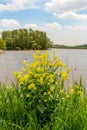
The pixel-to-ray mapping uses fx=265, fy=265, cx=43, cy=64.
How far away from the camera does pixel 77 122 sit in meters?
3.61

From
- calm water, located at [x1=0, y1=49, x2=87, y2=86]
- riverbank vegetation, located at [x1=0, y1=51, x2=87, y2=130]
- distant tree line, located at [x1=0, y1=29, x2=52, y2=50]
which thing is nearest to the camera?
riverbank vegetation, located at [x1=0, y1=51, x2=87, y2=130]

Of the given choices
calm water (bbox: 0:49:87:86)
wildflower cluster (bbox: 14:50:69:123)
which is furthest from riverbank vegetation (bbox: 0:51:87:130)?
calm water (bbox: 0:49:87:86)

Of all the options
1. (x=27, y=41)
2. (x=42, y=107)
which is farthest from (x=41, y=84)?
(x=27, y=41)

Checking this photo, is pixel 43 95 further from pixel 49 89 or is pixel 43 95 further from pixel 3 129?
pixel 3 129

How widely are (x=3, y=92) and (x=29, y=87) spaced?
1.30m

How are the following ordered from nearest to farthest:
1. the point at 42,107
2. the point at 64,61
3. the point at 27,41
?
the point at 42,107 < the point at 27,41 < the point at 64,61

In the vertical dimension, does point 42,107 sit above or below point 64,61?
above

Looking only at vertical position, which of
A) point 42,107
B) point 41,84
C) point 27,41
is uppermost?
point 27,41

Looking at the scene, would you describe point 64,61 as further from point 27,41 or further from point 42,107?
point 42,107

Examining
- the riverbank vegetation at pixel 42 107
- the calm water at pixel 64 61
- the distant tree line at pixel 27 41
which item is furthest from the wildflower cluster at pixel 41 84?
the calm water at pixel 64 61

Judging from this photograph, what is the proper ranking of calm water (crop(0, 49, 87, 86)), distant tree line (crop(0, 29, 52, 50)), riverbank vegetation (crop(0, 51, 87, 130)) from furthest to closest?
calm water (crop(0, 49, 87, 86)) < distant tree line (crop(0, 29, 52, 50)) < riverbank vegetation (crop(0, 51, 87, 130))

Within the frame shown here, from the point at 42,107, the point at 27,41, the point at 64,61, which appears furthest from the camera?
the point at 64,61

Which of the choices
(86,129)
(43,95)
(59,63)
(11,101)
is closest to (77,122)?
(86,129)

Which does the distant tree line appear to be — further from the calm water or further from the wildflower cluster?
the wildflower cluster
